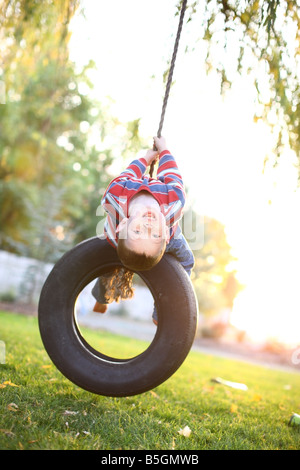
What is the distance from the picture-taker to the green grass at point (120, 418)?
216 centimetres

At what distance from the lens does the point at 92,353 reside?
2547 mm

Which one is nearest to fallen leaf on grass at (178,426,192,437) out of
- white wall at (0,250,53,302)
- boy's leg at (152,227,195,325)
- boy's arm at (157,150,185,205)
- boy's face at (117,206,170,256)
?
boy's leg at (152,227,195,325)

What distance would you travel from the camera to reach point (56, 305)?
8.10 feet

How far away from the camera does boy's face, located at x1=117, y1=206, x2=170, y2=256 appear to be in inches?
89.1

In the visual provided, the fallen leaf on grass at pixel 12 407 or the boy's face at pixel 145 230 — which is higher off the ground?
the boy's face at pixel 145 230

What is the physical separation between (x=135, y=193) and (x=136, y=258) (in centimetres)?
45

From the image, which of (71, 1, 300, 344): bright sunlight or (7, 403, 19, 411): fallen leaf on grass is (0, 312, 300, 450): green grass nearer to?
(7, 403, 19, 411): fallen leaf on grass

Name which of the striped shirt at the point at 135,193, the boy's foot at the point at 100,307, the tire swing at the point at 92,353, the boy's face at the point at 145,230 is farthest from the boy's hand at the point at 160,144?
the boy's foot at the point at 100,307

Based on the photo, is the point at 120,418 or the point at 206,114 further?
the point at 206,114

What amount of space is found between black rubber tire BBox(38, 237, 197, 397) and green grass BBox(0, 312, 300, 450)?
251 millimetres

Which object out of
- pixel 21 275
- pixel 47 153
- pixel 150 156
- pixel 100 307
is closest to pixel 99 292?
pixel 100 307

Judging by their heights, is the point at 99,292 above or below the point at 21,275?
below

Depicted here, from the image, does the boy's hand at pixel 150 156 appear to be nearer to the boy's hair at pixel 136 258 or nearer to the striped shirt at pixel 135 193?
the striped shirt at pixel 135 193

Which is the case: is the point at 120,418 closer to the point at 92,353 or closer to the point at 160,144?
the point at 92,353
